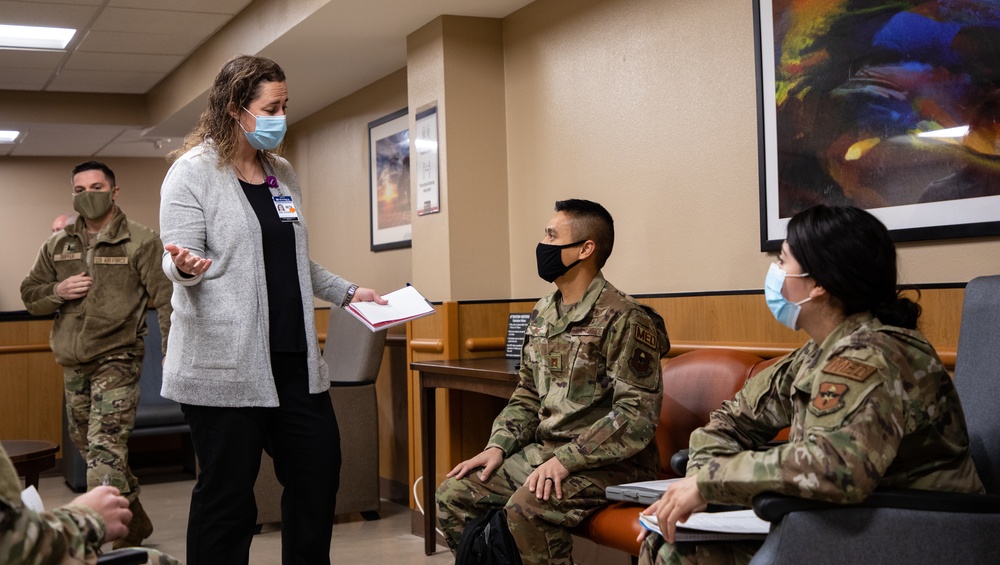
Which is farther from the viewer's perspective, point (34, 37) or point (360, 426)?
point (34, 37)

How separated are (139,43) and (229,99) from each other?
3894 millimetres

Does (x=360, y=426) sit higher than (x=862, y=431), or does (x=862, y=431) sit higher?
(x=862, y=431)

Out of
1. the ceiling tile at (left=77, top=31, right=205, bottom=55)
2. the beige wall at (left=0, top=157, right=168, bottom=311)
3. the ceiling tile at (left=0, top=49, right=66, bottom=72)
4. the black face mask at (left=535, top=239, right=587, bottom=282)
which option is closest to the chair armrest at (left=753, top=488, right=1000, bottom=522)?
the black face mask at (left=535, top=239, right=587, bottom=282)

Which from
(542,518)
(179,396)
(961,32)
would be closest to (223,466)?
(179,396)

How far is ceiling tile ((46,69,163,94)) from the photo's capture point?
6668 mm

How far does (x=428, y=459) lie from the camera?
13.0 ft

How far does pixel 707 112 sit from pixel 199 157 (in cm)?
185

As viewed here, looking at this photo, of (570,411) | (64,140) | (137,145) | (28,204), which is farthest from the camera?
(28,204)

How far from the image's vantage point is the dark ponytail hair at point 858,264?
178 cm

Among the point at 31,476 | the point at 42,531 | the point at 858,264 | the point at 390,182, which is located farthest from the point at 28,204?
the point at 858,264

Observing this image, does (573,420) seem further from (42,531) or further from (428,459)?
(42,531)

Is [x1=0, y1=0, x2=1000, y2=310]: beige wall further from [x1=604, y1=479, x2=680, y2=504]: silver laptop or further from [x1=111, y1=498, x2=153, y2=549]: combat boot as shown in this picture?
[x1=111, y1=498, x2=153, y2=549]: combat boot

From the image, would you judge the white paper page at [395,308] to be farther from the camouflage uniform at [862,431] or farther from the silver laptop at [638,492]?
the camouflage uniform at [862,431]

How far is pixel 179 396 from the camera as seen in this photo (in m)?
2.31
